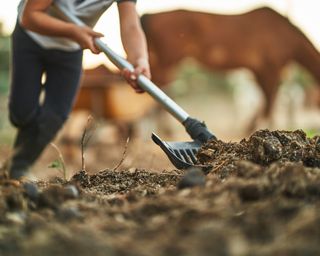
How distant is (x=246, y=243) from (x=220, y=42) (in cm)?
1364

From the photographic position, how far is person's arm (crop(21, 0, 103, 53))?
296cm

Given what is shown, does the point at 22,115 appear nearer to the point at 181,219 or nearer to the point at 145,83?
the point at 145,83

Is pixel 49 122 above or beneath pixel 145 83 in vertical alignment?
beneath

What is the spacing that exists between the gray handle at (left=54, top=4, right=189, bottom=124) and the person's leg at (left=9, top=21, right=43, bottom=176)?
0.48 m

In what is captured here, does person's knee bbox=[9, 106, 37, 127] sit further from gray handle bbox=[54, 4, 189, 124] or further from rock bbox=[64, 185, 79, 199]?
rock bbox=[64, 185, 79, 199]

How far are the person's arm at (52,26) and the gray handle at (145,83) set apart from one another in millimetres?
49

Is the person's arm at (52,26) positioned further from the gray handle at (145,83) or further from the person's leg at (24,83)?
the person's leg at (24,83)

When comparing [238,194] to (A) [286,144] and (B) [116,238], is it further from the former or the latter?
(A) [286,144]

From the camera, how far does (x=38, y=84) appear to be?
3717 millimetres

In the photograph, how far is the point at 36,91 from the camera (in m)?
3.71

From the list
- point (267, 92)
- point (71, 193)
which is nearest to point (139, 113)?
point (267, 92)

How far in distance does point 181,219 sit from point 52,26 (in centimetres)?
189

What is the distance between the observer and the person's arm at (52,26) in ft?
9.71

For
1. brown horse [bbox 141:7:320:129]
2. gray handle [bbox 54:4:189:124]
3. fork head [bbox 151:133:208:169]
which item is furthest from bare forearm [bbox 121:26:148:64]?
brown horse [bbox 141:7:320:129]
